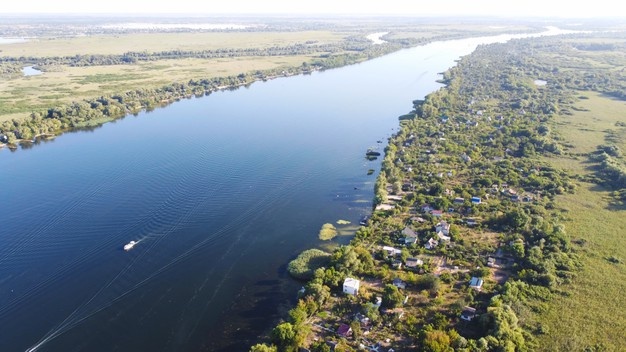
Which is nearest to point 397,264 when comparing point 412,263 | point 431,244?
point 412,263

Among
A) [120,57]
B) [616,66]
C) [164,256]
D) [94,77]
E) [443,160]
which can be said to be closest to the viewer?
[164,256]

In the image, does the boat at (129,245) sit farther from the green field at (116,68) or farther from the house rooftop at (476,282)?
the green field at (116,68)

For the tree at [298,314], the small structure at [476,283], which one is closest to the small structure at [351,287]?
the tree at [298,314]

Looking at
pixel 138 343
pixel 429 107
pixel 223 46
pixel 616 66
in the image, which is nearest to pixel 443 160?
pixel 429 107

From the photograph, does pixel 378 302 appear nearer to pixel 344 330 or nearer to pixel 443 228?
pixel 344 330

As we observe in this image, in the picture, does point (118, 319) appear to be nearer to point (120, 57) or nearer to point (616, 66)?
point (120, 57)

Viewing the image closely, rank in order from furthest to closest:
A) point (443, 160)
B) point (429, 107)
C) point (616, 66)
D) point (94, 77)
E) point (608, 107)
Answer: point (616, 66) → point (94, 77) → point (608, 107) → point (429, 107) → point (443, 160)

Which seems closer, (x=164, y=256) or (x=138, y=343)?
(x=138, y=343)
